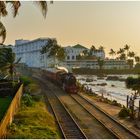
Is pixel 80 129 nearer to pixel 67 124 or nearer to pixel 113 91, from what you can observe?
pixel 67 124

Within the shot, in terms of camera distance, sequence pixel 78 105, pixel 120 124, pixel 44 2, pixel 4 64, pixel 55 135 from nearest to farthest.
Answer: pixel 44 2 → pixel 55 135 → pixel 120 124 → pixel 78 105 → pixel 4 64

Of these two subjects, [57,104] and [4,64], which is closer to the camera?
[57,104]

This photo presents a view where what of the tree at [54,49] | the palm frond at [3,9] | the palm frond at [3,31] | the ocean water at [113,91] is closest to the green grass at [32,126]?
the palm frond at [3,31]

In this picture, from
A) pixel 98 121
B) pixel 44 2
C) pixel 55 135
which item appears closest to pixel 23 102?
pixel 98 121

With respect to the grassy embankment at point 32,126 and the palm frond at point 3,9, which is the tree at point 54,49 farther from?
the palm frond at point 3,9

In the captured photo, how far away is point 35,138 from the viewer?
2297 cm

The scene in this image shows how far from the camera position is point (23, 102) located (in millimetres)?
40688

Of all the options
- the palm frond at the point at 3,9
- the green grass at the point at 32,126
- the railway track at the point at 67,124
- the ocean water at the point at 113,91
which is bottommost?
the ocean water at the point at 113,91

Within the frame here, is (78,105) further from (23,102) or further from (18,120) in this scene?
(18,120)

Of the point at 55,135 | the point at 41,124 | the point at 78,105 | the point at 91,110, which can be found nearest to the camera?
the point at 55,135

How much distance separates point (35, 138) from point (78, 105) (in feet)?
72.4

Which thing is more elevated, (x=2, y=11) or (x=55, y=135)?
(x=2, y=11)

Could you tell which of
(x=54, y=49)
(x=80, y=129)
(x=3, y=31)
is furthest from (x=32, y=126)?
(x=54, y=49)

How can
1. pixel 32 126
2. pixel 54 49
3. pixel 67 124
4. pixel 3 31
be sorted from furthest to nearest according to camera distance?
pixel 54 49 < pixel 67 124 < pixel 3 31 < pixel 32 126
